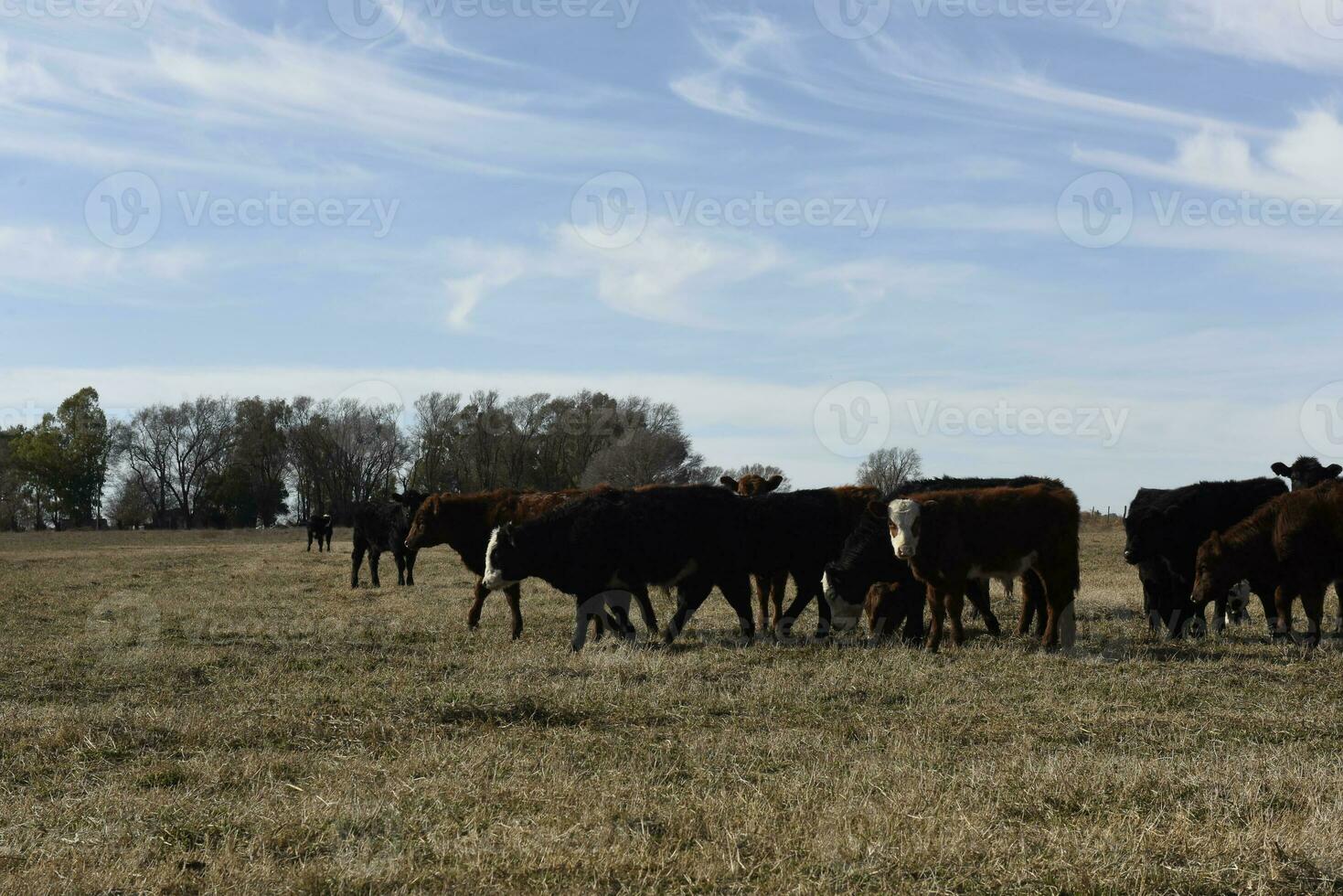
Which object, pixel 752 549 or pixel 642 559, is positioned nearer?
pixel 642 559

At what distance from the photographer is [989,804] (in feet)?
19.4

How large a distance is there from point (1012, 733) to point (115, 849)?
18.0ft

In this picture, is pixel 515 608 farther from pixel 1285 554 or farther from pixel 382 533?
pixel 382 533

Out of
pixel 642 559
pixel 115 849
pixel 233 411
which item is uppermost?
pixel 233 411

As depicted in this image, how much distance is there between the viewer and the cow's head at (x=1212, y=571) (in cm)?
1320

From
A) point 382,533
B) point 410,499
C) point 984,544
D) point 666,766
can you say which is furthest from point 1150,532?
point 382,533

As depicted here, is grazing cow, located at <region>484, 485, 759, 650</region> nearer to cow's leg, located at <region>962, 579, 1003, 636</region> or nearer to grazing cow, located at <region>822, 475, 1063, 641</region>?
grazing cow, located at <region>822, 475, 1063, 641</region>

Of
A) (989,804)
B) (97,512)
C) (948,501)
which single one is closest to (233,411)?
(97,512)

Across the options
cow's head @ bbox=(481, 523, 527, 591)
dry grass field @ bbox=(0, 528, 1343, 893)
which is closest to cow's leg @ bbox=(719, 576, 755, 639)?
dry grass field @ bbox=(0, 528, 1343, 893)

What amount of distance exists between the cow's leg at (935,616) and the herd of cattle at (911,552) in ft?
0.06

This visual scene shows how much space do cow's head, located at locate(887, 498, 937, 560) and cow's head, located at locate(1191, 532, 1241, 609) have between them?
3340mm

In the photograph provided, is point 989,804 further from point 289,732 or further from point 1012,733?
point 289,732

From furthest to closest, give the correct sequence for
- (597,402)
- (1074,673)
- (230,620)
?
1. (597,402)
2. (230,620)
3. (1074,673)

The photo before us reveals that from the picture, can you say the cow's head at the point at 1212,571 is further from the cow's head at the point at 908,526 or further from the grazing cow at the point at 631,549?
the grazing cow at the point at 631,549
